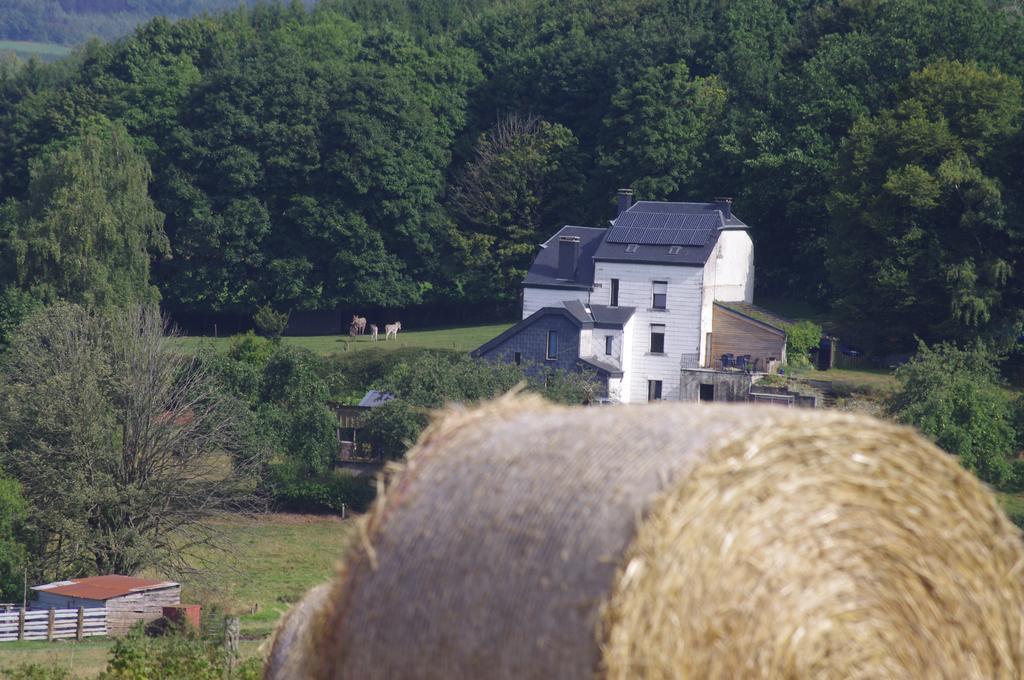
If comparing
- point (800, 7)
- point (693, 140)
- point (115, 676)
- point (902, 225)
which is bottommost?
point (115, 676)

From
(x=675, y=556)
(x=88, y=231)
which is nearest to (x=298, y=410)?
(x=88, y=231)

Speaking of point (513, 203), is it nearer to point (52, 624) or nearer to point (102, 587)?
point (102, 587)

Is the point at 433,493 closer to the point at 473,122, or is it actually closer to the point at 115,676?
the point at 115,676

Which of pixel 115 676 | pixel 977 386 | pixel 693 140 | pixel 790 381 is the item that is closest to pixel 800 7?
pixel 693 140

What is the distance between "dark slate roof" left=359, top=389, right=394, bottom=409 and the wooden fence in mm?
16256

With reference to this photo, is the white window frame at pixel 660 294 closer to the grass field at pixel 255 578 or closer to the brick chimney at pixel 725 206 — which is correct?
the brick chimney at pixel 725 206

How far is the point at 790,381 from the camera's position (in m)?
43.4

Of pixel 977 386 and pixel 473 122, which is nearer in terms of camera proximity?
pixel 977 386

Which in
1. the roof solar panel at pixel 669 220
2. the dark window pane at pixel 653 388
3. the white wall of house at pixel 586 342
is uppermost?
the roof solar panel at pixel 669 220

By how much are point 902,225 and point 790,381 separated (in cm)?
671

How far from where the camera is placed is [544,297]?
53.6m

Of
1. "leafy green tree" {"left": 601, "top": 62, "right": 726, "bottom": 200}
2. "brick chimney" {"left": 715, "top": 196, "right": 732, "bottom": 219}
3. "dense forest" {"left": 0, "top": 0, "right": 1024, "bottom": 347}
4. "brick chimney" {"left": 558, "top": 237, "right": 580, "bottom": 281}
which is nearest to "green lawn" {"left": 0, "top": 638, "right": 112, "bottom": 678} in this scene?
"dense forest" {"left": 0, "top": 0, "right": 1024, "bottom": 347}

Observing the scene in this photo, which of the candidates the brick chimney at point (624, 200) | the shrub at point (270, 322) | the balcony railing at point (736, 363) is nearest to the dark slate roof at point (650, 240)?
the brick chimney at point (624, 200)

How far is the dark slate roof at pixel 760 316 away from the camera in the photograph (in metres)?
48.4
